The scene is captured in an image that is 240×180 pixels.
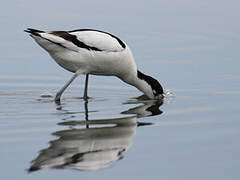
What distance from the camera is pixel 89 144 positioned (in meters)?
7.62

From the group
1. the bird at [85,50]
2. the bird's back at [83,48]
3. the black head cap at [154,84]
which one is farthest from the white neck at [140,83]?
the bird's back at [83,48]

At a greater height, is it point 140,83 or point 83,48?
point 83,48

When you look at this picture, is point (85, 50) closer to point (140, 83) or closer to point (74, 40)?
point (74, 40)

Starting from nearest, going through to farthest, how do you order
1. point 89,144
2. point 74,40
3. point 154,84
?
1. point 89,144
2. point 74,40
3. point 154,84

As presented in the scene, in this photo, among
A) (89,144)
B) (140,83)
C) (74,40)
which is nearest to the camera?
(89,144)

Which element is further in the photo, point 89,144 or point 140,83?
point 140,83

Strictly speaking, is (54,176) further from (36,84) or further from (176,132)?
(36,84)

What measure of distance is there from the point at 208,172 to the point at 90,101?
16.0 ft

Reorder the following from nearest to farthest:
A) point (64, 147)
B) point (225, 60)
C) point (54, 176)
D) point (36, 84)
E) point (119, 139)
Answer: point (54, 176) < point (64, 147) < point (119, 139) < point (36, 84) < point (225, 60)

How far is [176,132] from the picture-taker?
863 centimetres

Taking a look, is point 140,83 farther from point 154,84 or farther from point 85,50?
point 85,50

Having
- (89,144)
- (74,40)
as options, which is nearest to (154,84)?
(74,40)

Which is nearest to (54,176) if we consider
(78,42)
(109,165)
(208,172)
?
(109,165)

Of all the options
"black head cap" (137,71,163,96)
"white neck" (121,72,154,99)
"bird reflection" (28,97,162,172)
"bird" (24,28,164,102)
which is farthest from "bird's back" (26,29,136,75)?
"bird reflection" (28,97,162,172)
